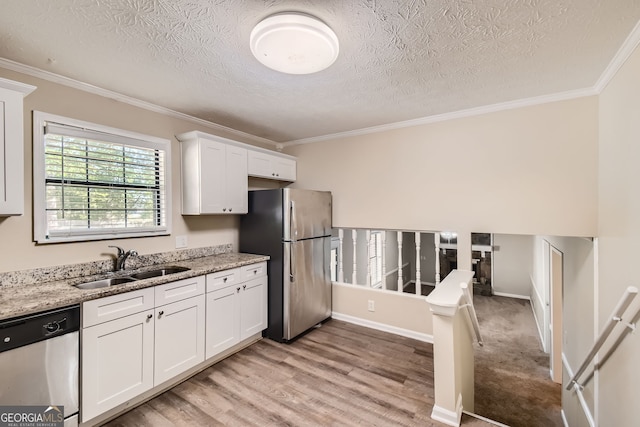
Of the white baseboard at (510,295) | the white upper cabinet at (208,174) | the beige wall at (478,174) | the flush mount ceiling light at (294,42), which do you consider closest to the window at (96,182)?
the white upper cabinet at (208,174)

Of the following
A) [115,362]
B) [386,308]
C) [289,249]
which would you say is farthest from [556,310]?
[115,362]

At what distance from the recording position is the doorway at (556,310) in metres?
3.53

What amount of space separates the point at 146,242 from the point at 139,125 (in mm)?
1137

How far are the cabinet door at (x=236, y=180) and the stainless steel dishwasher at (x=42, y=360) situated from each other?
164 centimetres

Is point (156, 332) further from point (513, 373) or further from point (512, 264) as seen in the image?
point (512, 264)

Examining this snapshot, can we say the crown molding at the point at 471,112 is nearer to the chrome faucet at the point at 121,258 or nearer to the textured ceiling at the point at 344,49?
the textured ceiling at the point at 344,49

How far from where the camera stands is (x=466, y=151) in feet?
9.48

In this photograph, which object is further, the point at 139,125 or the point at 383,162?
the point at 383,162

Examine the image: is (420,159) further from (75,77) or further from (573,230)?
(75,77)

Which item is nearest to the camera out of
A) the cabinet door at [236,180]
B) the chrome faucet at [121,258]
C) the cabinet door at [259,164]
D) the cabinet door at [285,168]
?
the chrome faucet at [121,258]

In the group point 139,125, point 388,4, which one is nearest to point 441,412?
point 388,4

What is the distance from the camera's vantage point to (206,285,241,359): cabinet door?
2551 millimetres

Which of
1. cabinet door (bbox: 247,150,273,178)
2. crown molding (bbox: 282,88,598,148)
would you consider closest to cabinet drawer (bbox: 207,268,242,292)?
cabinet door (bbox: 247,150,273,178)

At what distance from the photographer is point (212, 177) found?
290 cm
